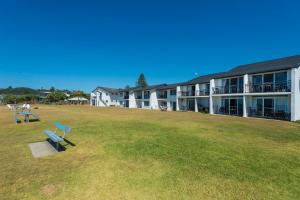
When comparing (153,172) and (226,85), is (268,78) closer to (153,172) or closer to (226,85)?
(226,85)

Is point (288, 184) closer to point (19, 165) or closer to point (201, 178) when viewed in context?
point (201, 178)

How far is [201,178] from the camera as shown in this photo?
5062 mm

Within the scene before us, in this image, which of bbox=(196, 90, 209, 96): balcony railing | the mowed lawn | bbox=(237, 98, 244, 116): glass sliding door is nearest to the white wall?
bbox=(196, 90, 209, 96): balcony railing

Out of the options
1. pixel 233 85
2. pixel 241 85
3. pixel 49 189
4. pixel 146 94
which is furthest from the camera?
pixel 146 94

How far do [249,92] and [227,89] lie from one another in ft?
14.4

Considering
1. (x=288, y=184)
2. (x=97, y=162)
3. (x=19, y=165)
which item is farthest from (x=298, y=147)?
(x=19, y=165)

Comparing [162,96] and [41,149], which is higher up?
[162,96]

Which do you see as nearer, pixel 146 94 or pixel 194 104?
pixel 194 104

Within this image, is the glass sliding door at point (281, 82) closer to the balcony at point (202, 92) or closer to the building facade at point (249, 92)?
the building facade at point (249, 92)

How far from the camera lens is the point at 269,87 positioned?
2191cm

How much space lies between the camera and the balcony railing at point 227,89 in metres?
25.4

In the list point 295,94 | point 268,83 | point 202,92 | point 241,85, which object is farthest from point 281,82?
point 202,92

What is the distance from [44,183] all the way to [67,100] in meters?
78.8

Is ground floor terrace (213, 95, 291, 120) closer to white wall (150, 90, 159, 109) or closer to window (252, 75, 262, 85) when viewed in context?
window (252, 75, 262, 85)
